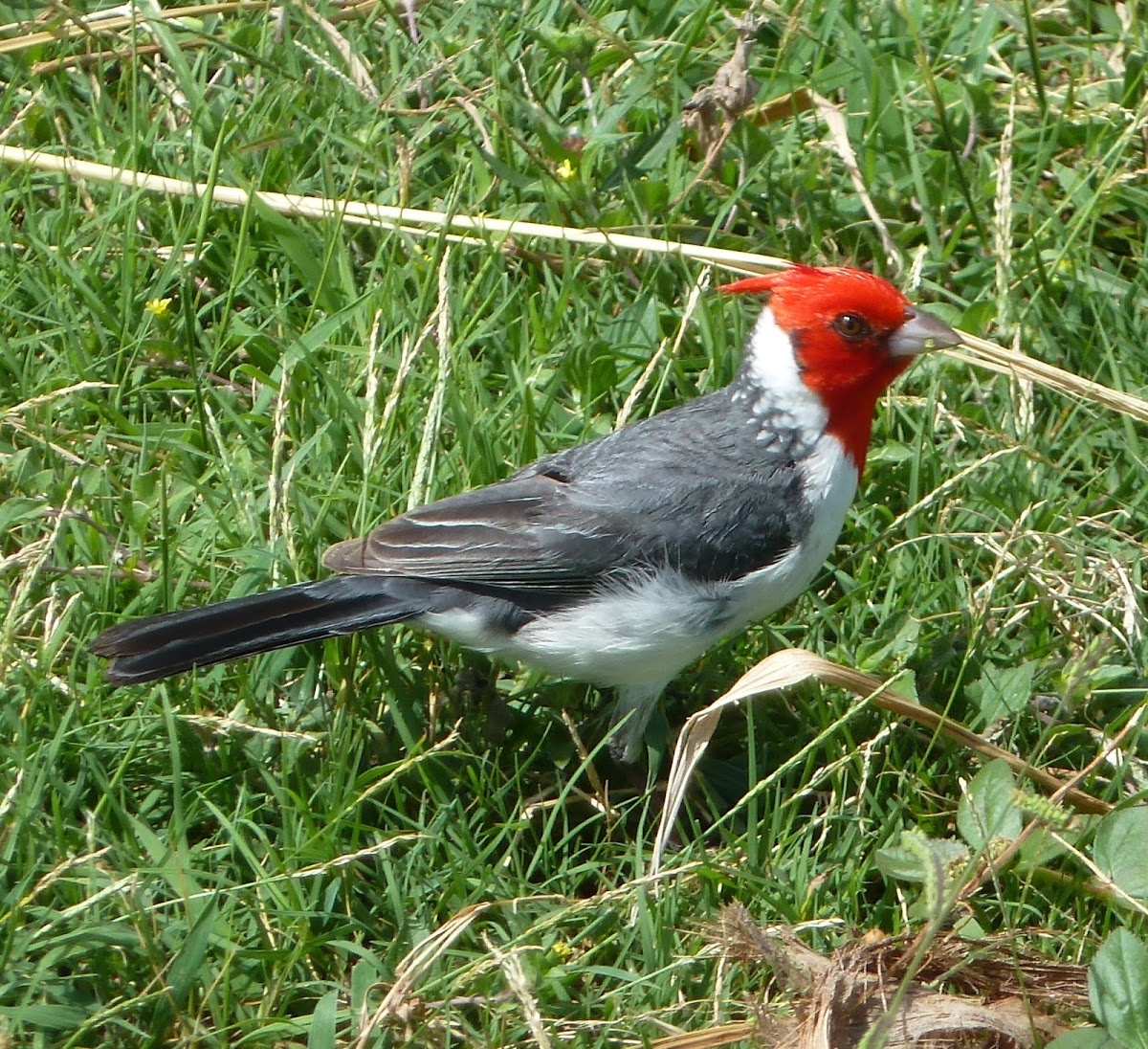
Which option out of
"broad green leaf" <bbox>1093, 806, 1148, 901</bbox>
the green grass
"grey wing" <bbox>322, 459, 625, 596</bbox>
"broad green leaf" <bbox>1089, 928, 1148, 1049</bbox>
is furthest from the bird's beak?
"broad green leaf" <bbox>1089, 928, 1148, 1049</bbox>

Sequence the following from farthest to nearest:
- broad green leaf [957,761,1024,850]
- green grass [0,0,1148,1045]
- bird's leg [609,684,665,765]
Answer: bird's leg [609,684,665,765], broad green leaf [957,761,1024,850], green grass [0,0,1148,1045]

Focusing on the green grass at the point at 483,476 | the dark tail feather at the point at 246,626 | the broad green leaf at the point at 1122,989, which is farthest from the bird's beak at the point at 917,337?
the broad green leaf at the point at 1122,989

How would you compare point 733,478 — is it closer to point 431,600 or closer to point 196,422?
point 431,600

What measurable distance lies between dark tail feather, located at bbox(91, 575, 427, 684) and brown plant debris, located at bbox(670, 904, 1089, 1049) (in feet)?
3.53

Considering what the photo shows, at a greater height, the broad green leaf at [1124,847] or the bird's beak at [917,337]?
the bird's beak at [917,337]

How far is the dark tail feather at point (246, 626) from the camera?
11.3 feet

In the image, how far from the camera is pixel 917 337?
3.89 metres

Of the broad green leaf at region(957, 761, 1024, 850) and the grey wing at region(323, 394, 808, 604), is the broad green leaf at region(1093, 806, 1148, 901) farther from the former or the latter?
the grey wing at region(323, 394, 808, 604)

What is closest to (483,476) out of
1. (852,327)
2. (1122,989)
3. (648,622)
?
(648,622)

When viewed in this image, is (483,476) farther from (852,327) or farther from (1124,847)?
(1124,847)

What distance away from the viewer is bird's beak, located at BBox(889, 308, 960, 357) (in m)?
3.88

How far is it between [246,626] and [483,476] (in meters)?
0.92

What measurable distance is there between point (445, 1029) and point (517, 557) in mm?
1126

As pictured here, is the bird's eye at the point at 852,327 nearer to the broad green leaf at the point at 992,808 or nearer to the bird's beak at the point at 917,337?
the bird's beak at the point at 917,337
